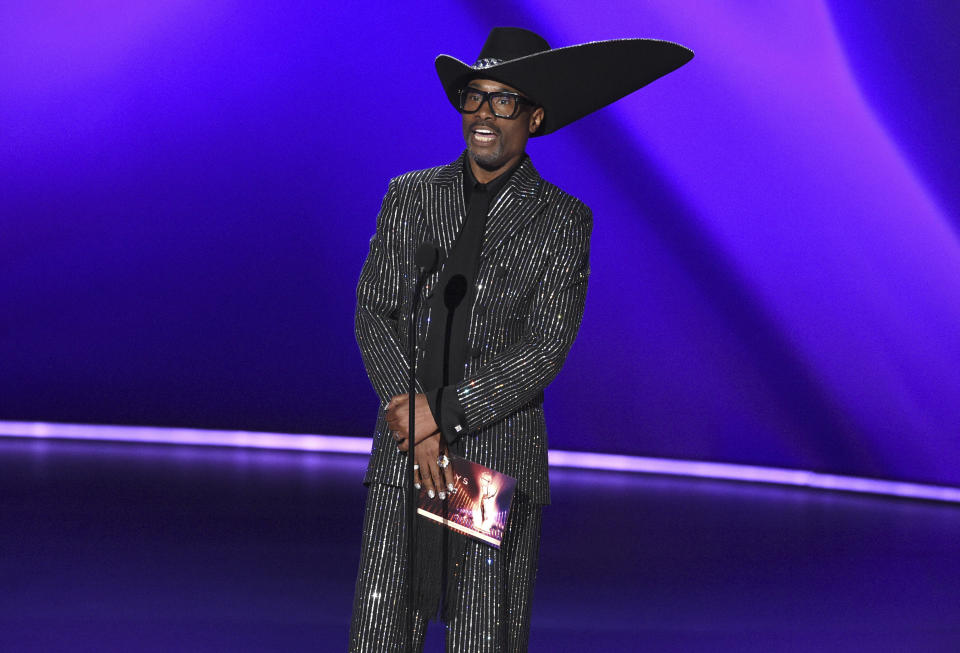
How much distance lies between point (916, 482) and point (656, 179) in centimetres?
225

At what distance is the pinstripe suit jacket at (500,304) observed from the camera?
2.02 m

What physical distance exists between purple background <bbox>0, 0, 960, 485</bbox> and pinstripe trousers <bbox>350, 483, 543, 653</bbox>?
4576 millimetres

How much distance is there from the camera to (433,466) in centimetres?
197

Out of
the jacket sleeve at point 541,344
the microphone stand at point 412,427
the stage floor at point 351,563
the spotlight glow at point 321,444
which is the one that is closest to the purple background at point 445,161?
the spotlight glow at point 321,444

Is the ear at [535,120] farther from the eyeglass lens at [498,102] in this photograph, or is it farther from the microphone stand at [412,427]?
the microphone stand at [412,427]

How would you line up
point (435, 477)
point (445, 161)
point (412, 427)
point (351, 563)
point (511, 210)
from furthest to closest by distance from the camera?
point (445, 161) < point (351, 563) < point (511, 210) < point (435, 477) < point (412, 427)

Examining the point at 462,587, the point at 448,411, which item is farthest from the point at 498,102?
the point at 462,587

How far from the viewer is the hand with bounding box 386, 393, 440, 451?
194 centimetres

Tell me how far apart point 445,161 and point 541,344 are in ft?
16.6

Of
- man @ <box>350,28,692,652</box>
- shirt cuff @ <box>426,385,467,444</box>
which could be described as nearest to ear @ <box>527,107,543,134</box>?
man @ <box>350,28,692,652</box>

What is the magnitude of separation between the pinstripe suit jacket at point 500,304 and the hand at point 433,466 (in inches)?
2.4

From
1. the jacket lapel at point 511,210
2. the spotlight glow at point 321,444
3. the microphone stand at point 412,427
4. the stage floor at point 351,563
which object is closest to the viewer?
the microphone stand at point 412,427

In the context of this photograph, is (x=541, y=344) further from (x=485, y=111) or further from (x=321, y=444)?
(x=321, y=444)

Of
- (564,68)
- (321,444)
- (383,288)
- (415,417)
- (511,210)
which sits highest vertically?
(321,444)
